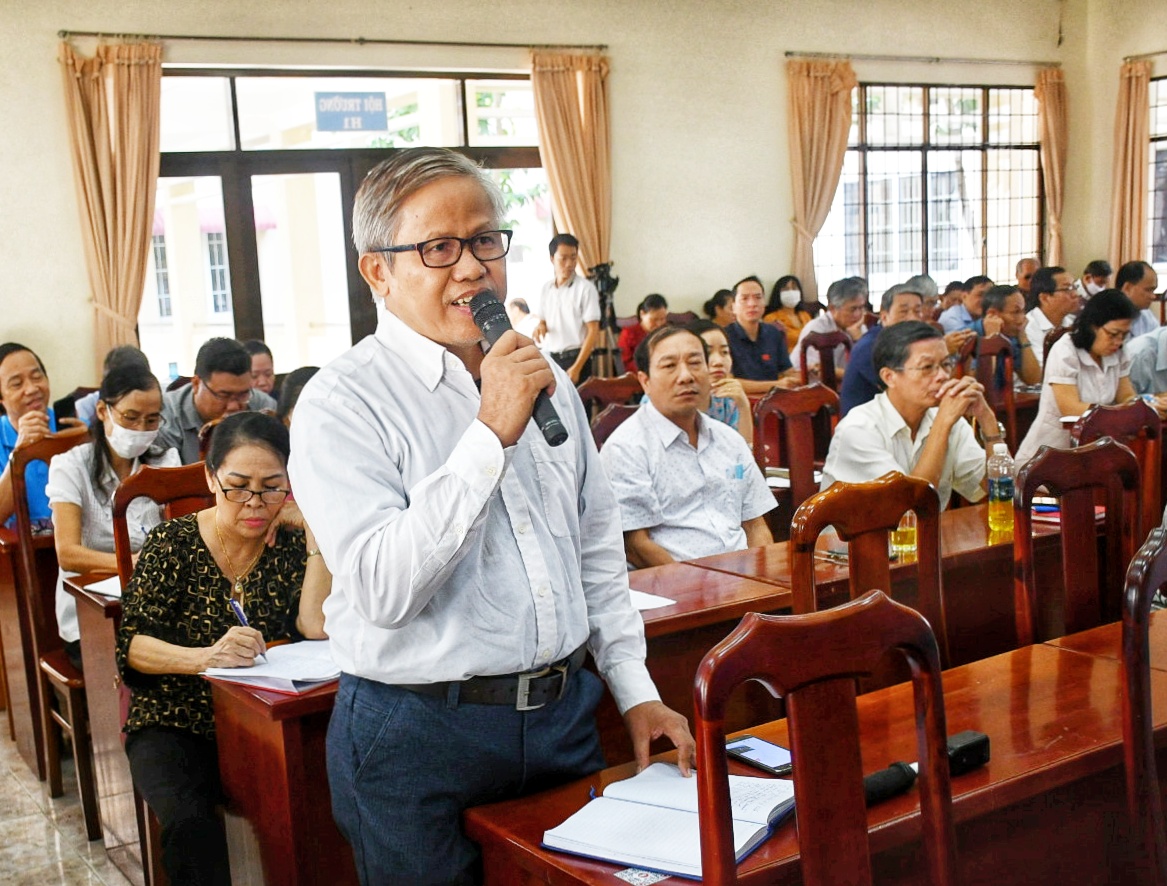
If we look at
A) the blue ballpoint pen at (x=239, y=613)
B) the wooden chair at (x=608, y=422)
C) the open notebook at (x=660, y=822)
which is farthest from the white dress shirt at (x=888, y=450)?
the open notebook at (x=660, y=822)

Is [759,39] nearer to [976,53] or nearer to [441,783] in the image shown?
[976,53]

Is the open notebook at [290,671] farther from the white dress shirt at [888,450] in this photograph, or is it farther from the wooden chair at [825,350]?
the wooden chair at [825,350]

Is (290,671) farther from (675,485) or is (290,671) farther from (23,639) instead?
(23,639)

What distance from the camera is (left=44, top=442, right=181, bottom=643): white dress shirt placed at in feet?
10.7

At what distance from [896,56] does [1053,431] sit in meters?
6.34

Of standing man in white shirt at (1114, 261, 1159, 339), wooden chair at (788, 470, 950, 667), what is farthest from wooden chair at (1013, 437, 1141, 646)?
standing man in white shirt at (1114, 261, 1159, 339)

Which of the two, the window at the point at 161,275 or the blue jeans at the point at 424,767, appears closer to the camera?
the blue jeans at the point at 424,767

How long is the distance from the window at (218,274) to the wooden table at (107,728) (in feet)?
16.2

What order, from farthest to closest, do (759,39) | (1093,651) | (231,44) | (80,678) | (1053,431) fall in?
(759,39) → (231,44) → (1053,431) → (80,678) → (1093,651)

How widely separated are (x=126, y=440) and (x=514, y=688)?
2.20 m

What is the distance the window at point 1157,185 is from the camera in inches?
429

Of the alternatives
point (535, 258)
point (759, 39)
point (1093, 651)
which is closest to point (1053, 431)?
point (1093, 651)

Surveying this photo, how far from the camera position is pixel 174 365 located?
7.54 meters

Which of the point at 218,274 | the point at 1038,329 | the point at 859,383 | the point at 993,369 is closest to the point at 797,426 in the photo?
the point at 859,383
